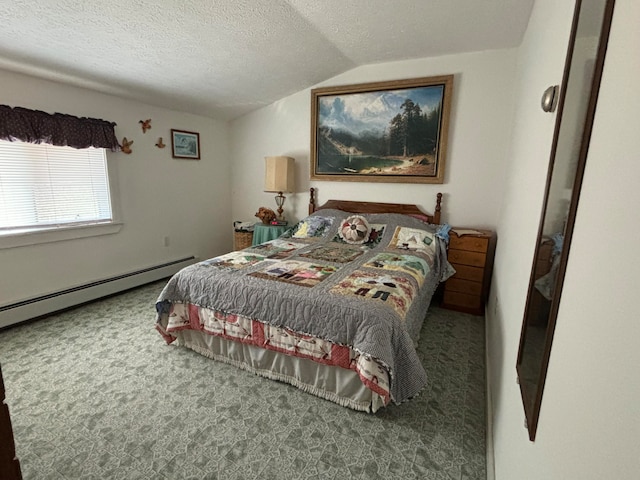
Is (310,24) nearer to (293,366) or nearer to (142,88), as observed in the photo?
(142,88)

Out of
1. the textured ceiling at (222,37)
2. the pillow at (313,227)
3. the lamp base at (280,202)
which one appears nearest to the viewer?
the textured ceiling at (222,37)

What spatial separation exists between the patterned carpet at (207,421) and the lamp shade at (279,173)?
2.21 metres

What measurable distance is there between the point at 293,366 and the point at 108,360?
1.36 metres

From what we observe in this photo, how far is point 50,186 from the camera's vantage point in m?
2.87

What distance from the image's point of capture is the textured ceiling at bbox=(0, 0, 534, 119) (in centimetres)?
204

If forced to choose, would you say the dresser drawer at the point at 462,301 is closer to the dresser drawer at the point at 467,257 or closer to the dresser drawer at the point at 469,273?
the dresser drawer at the point at 469,273

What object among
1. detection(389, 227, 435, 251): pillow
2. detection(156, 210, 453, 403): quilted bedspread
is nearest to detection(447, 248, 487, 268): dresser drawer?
detection(156, 210, 453, 403): quilted bedspread

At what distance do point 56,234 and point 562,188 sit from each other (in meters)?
3.66

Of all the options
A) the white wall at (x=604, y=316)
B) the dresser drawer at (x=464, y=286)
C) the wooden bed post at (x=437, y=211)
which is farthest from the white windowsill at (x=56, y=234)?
the white wall at (x=604, y=316)

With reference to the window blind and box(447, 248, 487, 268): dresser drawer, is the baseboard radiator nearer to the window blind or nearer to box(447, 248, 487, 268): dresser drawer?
the window blind

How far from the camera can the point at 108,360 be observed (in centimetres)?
228

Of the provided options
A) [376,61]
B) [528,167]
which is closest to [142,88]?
[376,61]

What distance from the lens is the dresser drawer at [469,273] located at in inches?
119

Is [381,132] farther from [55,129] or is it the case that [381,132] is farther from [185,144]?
[55,129]
